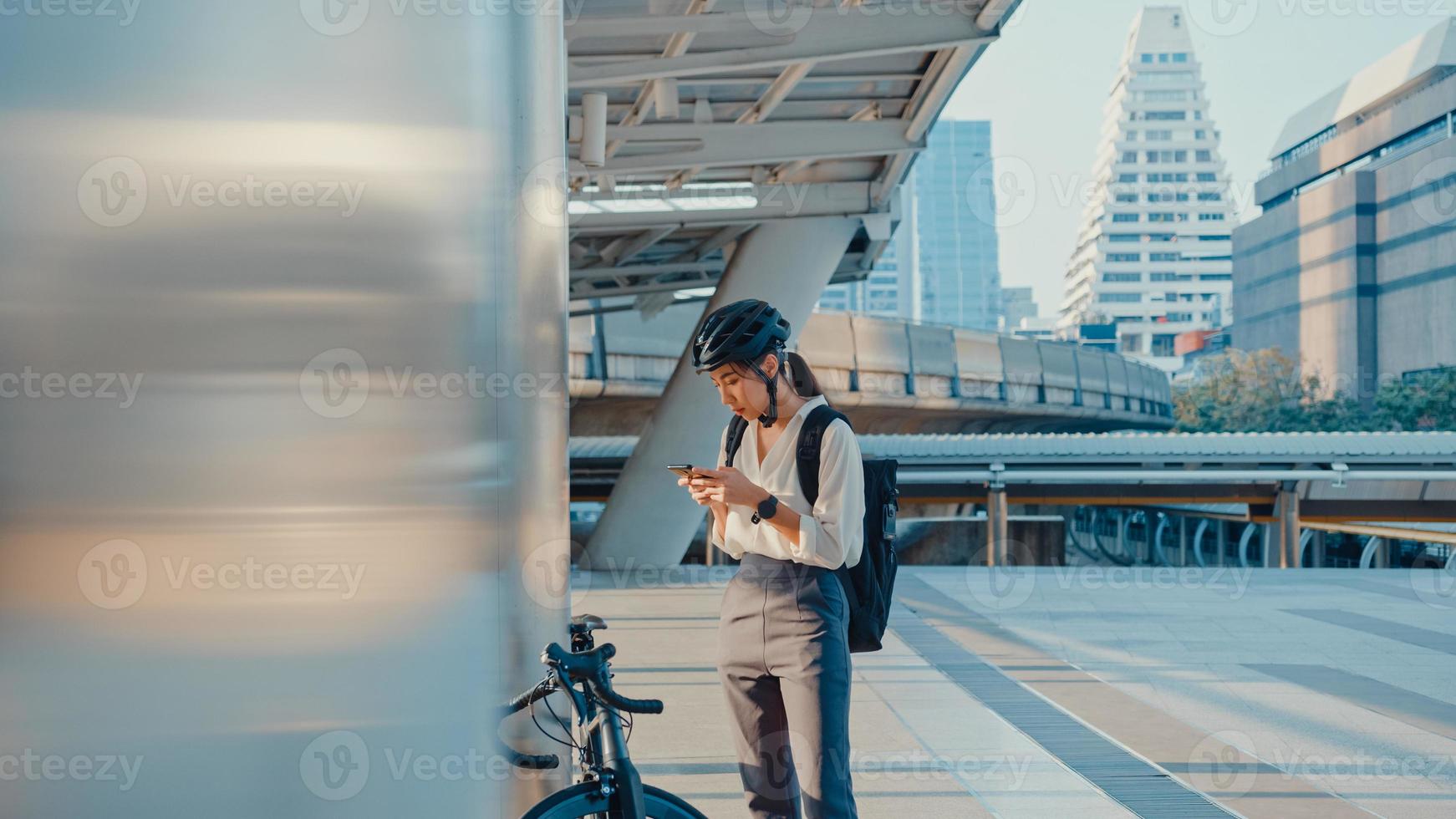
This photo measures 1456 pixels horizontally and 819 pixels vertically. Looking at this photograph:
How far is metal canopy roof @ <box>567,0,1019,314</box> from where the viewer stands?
35.4 ft

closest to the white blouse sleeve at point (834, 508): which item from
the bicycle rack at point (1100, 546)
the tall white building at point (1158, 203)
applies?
the bicycle rack at point (1100, 546)

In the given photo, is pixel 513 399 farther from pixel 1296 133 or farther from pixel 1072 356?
pixel 1296 133

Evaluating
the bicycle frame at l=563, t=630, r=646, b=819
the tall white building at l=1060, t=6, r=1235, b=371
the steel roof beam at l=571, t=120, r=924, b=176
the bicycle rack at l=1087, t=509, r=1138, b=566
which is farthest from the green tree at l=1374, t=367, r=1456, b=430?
the tall white building at l=1060, t=6, r=1235, b=371

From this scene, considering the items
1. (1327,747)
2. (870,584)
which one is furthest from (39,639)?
(1327,747)

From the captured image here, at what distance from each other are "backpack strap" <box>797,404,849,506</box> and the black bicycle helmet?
0.10m

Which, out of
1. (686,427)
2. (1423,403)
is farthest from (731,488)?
(1423,403)

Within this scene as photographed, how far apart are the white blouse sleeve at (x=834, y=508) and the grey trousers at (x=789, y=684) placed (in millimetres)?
94

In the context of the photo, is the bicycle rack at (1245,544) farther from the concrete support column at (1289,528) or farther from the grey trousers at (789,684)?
the grey trousers at (789,684)

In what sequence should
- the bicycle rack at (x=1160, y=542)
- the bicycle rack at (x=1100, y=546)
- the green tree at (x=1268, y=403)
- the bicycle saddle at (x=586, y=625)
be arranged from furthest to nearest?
1. the green tree at (x=1268, y=403)
2. the bicycle rack at (x=1100, y=546)
3. the bicycle rack at (x=1160, y=542)
4. the bicycle saddle at (x=586, y=625)

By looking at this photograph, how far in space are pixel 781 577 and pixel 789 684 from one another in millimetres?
286

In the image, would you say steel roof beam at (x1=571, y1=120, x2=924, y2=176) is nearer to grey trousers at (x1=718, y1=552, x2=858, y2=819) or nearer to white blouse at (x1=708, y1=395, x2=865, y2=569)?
white blouse at (x1=708, y1=395, x2=865, y2=569)

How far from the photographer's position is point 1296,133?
→ 305ft

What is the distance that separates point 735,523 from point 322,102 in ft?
5.03

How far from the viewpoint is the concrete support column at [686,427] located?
1702cm
